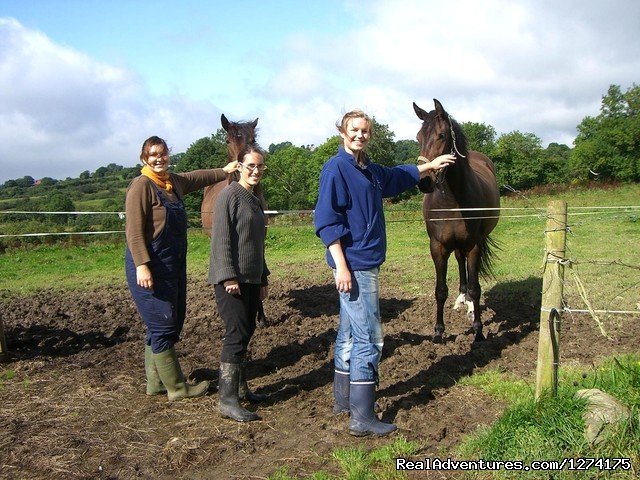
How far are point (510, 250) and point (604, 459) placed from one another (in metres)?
10.0

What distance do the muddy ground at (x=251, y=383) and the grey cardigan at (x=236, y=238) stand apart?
1.16 meters

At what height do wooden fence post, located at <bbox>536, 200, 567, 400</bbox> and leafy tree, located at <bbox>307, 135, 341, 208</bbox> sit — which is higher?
leafy tree, located at <bbox>307, 135, 341, 208</bbox>

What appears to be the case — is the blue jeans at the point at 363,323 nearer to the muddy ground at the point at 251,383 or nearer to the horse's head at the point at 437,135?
the muddy ground at the point at 251,383

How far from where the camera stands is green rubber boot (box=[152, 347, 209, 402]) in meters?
4.25

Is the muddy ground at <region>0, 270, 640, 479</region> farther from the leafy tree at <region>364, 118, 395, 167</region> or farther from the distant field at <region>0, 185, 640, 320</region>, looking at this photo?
the leafy tree at <region>364, 118, 395, 167</region>

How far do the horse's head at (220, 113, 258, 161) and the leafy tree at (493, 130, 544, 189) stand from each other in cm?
4217

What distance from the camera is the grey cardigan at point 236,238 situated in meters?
3.84

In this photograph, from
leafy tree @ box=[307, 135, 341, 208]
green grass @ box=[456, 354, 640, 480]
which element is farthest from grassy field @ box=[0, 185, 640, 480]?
leafy tree @ box=[307, 135, 341, 208]

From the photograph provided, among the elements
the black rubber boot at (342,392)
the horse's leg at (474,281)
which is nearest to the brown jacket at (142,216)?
the black rubber boot at (342,392)

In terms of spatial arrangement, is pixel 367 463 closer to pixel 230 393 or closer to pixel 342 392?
pixel 342 392

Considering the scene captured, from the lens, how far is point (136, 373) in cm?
504

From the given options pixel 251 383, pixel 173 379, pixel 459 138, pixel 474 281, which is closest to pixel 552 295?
pixel 474 281

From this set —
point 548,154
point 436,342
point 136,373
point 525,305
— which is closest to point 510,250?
point 525,305

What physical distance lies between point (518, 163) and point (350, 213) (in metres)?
50.2
